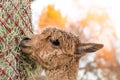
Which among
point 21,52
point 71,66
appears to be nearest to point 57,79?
point 71,66

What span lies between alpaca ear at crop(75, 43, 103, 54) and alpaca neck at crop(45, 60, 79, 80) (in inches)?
6.3

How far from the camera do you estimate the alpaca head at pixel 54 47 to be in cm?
506

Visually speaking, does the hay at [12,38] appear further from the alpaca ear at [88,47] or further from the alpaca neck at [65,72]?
the alpaca ear at [88,47]

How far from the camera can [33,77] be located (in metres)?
5.12

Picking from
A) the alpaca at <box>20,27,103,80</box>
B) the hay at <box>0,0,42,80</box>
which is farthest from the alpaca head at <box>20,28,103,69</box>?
the hay at <box>0,0,42,80</box>

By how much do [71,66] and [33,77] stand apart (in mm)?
453

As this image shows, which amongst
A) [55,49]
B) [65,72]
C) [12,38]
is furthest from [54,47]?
[12,38]

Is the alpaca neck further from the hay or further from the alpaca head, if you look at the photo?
the hay

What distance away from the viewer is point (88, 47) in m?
5.08

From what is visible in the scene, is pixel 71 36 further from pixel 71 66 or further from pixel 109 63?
pixel 109 63

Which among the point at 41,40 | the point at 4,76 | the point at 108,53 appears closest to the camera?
the point at 4,76

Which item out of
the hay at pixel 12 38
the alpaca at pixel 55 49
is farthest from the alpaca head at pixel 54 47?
the hay at pixel 12 38

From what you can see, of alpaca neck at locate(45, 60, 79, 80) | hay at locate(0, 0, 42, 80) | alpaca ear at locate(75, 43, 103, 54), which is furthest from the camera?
alpaca neck at locate(45, 60, 79, 80)

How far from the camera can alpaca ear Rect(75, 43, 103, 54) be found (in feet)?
16.5
